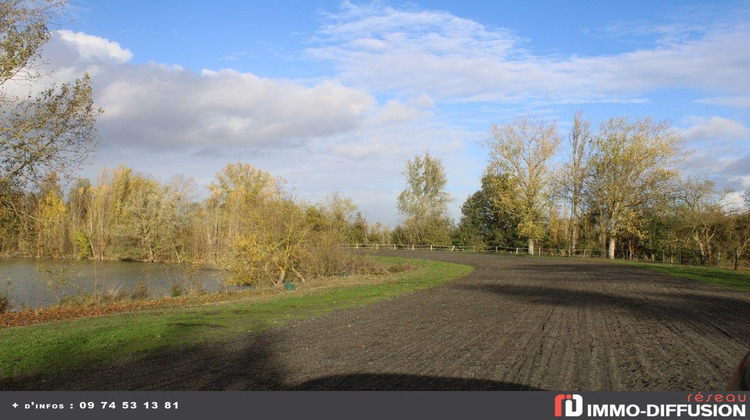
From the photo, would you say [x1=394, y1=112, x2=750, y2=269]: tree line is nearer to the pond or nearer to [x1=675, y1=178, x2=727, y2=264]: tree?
[x1=675, y1=178, x2=727, y2=264]: tree

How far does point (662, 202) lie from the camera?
46969 mm

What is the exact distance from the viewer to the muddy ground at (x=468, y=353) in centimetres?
670

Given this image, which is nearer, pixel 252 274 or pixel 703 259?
pixel 252 274

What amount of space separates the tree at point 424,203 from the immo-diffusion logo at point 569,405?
66239mm

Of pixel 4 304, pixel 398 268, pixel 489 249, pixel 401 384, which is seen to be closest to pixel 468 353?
pixel 401 384

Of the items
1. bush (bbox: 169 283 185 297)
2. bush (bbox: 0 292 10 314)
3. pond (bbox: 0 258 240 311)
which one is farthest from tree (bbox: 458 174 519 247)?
bush (bbox: 0 292 10 314)

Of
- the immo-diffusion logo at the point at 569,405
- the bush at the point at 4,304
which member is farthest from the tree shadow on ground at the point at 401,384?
the bush at the point at 4,304

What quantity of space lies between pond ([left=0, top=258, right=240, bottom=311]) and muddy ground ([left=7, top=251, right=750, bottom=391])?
12.5 metres

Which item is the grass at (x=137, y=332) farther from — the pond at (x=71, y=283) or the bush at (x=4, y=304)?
the pond at (x=71, y=283)

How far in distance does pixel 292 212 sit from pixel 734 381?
23.9 m

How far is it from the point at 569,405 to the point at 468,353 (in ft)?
13.7

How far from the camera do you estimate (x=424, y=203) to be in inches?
2859

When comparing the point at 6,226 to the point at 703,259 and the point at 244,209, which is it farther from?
the point at 703,259

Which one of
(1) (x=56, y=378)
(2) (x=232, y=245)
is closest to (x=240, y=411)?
(1) (x=56, y=378)
